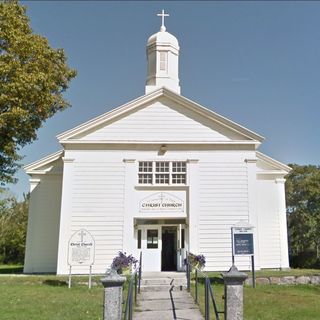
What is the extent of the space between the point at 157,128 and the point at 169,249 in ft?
20.0

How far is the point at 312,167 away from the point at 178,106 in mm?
24674

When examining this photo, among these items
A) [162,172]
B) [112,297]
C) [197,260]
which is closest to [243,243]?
[197,260]

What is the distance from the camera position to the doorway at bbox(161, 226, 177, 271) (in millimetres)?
18922

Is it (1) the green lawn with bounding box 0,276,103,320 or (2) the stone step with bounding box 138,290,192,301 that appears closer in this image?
(1) the green lawn with bounding box 0,276,103,320

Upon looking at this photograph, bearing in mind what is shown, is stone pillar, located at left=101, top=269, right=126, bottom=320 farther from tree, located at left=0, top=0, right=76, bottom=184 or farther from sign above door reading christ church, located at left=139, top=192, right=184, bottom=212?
sign above door reading christ church, located at left=139, top=192, right=184, bottom=212

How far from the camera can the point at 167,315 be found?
9.47 metres

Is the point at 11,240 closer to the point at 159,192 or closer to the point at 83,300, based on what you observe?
the point at 159,192

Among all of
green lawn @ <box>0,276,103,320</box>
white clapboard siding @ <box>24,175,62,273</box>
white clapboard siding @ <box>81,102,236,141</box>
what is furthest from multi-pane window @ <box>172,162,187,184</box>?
green lawn @ <box>0,276,103,320</box>

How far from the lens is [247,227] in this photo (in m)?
14.7

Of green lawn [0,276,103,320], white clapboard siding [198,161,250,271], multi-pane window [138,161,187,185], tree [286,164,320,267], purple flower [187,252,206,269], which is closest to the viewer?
green lawn [0,276,103,320]

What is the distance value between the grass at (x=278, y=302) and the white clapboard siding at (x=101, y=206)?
18.1 feet

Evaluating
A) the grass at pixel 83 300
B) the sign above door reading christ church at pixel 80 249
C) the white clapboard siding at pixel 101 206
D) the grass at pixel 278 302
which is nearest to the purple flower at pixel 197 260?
the grass at pixel 83 300

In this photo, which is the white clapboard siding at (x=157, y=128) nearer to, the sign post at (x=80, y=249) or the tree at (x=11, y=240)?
the sign post at (x=80, y=249)

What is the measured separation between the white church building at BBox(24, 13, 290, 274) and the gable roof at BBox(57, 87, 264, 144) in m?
0.05
